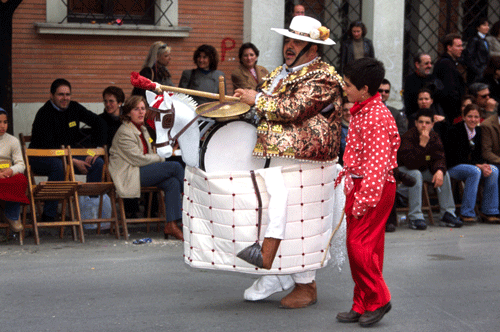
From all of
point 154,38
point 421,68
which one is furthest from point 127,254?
point 421,68

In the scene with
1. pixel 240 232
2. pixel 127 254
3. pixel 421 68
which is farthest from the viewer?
pixel 421 68

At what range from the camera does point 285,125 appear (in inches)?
212

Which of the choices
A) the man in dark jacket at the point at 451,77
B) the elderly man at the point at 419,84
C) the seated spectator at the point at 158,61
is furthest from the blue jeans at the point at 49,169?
the man in dark jacket at the point at 451,77

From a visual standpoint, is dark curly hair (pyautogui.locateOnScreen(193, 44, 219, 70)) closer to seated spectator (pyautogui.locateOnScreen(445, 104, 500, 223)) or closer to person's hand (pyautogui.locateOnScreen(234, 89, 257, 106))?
seated spectator (pyautogui.locateOnScreen(445, 104, 500, 223))

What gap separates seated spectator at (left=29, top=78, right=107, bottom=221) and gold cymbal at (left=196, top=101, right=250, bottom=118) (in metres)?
3.85

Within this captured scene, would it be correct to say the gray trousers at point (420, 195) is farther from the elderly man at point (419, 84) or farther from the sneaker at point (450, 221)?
the elderly man at point (419, 84)

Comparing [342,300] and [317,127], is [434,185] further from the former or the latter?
[317,127]

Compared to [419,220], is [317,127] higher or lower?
higher

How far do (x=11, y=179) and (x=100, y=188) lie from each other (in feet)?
3.24

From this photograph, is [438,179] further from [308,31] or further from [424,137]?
[308,31]

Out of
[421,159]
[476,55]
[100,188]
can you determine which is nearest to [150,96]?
[100,188]

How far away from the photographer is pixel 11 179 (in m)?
8.10

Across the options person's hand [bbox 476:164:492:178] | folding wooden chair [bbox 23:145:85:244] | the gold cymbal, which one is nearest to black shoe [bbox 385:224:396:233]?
person's hand [bbox 476:164:492:178]

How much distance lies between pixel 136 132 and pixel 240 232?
3.81 m
